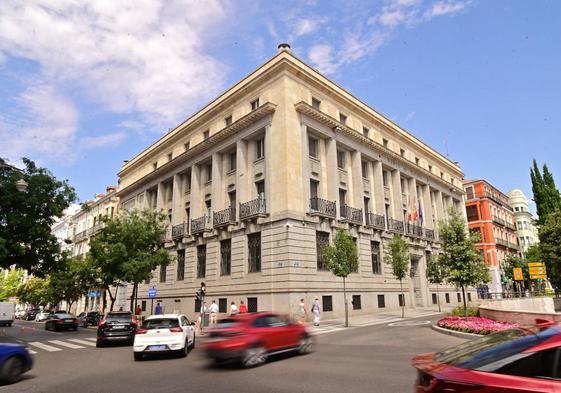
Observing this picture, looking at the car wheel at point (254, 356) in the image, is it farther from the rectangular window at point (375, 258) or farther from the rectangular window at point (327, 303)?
the rectangular window at point (375, 258)

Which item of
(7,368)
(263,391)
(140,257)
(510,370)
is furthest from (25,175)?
(510,370)

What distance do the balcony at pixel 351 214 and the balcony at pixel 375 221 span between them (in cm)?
126

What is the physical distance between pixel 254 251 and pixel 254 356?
16504 mm

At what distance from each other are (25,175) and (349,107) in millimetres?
24569

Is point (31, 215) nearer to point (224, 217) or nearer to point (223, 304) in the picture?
point (224, 217)

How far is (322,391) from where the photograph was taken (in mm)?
7203

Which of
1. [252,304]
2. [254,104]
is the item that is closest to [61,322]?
[252,304]

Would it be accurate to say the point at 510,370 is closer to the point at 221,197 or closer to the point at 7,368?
the point at 7,368

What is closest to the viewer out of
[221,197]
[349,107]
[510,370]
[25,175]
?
[510,370]

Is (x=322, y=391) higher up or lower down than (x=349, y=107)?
lower down

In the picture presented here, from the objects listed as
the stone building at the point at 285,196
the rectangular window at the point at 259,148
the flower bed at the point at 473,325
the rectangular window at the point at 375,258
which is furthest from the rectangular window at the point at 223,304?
the flower bed at the point at 473,325

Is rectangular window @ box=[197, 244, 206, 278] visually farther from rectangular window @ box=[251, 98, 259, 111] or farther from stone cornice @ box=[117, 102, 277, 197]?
rectangular window @ box=[251, 98, 259, 111]

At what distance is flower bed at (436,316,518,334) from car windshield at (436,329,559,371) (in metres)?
12.0

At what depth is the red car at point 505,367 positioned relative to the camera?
2.95 metres
